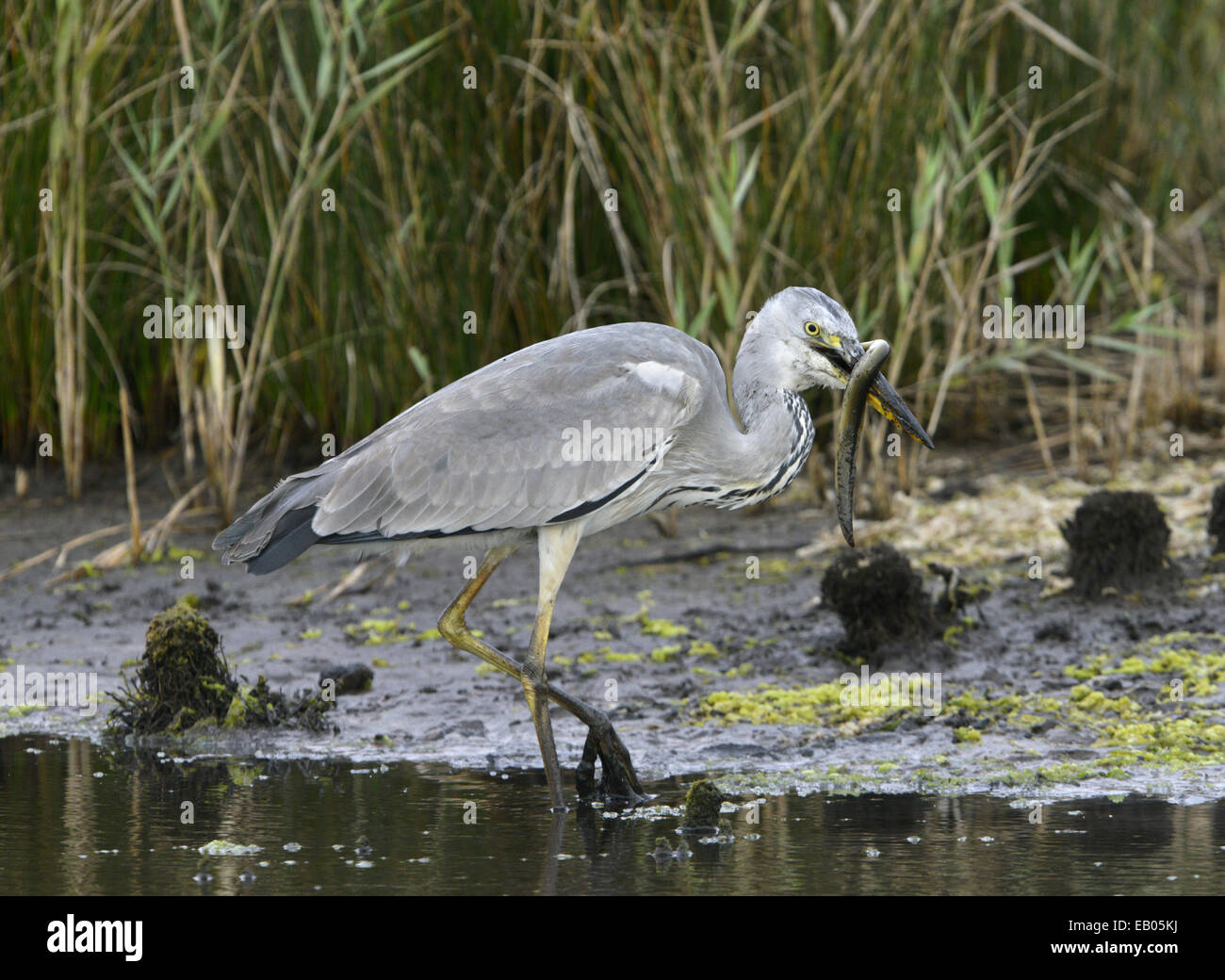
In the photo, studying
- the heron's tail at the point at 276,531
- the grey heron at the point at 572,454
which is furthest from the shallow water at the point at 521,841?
the heron's tail at the point at 276,531

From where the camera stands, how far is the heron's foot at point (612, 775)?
535 cm

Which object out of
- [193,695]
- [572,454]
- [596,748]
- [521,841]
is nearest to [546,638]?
[596,748]

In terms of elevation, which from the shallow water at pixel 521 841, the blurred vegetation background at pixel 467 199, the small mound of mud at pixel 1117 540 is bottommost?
the shallow water at pixel 521 841

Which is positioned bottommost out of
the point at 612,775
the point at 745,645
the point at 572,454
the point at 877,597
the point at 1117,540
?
the point at 612,775

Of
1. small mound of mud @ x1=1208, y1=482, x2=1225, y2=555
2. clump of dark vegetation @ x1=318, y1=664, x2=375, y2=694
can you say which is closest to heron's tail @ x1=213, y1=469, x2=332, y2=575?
clump of dark vegetation @ x1=318, y1=664, x2=375, y2=694

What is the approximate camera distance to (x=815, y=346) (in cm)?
567

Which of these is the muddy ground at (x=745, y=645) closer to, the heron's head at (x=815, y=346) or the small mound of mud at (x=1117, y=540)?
the small mound of mud at (x=1117, y=540)

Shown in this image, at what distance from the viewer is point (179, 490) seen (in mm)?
9133

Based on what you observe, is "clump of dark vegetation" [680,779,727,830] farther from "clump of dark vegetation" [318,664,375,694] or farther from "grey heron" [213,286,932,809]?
"clump of dark vegetation" [318,664,375,694]

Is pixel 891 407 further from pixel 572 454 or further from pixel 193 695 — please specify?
pixel 193 695

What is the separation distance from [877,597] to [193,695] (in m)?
2.53

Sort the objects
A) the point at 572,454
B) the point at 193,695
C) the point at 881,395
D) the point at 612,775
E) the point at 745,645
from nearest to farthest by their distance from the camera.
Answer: the point at 612,775 → the point at 572,454 → the point at 881,395 → the point at 193,695 → the point at 745,645

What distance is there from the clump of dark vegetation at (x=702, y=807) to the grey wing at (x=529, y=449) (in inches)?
43.2

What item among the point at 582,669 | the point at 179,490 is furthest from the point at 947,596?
the point at 179,490
